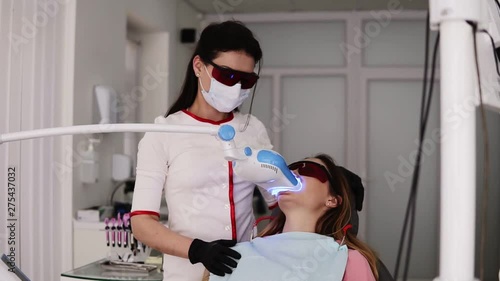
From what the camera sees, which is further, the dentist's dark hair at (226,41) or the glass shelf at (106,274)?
the glass shelf at (106,274)

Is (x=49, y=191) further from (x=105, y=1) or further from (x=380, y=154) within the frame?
(x=380, y=154)

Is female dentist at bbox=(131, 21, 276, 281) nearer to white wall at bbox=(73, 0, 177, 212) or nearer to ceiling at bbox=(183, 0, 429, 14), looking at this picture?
white wall at bbox=(73, 0, 177, 212)

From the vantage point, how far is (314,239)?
1798mm

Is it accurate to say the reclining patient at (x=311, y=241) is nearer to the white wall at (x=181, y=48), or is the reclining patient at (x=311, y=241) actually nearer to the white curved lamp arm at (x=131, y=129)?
the white curved lamp arm at (x=131, y=129)

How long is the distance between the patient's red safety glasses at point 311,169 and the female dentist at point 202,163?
158mm

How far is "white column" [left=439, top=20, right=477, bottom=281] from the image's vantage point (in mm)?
792

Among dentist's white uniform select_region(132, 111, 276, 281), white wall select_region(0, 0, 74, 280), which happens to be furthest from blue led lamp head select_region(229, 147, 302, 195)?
white wall select_region(0, 0, 74, 280)

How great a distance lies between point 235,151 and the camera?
1.16 m

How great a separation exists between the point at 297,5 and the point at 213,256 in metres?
4.01

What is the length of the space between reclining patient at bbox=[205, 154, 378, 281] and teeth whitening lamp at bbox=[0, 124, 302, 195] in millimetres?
287

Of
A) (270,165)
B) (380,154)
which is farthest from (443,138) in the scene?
(380,154)

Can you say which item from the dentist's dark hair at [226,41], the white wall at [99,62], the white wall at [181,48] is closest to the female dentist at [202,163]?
the dentist's dark hair at [226,41]

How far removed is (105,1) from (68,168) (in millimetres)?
1036

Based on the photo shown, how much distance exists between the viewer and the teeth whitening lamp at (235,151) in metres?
1.08
